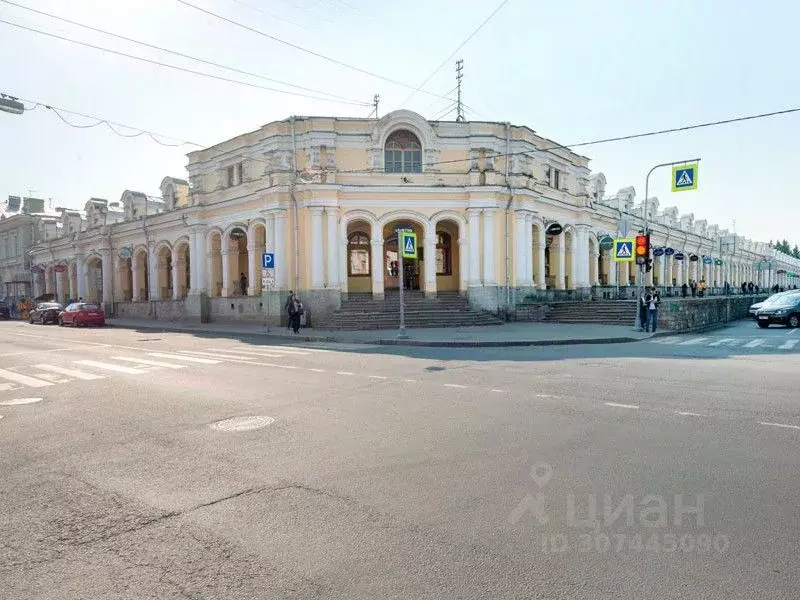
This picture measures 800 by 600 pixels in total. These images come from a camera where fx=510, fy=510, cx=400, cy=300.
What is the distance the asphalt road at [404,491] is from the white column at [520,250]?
62.3 feet

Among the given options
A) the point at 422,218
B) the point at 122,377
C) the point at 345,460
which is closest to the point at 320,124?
the point at 422,218

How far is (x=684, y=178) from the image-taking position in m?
19.2

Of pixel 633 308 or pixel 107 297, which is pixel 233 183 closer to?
pixel 107 297

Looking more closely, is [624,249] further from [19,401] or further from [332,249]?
[19,401]

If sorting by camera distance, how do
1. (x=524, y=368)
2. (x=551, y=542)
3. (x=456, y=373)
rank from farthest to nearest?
1. (x=524, y=368)
2. (x=456, y=373)
3. (x=551, y=542)

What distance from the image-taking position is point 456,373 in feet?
35.9

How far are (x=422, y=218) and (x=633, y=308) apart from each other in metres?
12.0

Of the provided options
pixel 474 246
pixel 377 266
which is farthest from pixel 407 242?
pixel 474 246

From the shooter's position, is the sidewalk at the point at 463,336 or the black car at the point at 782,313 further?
the black car at the point at 782,313

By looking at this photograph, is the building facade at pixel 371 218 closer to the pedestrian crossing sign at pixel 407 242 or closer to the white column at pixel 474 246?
the white column at pixel 474 246

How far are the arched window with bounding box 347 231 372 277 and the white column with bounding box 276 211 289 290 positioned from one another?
429 cm

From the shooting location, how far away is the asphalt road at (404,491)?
316 cm

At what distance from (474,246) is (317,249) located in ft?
27.3

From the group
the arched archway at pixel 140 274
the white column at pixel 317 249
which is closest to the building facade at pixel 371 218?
the white column at pixel 317 249
